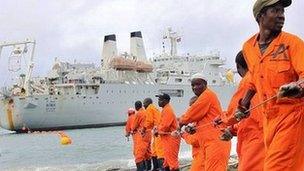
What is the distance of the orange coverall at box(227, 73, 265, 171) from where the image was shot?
5.49 meters

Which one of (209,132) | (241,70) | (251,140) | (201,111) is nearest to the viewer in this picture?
(251,140)

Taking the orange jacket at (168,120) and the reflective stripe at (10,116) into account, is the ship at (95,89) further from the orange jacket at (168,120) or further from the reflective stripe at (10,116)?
the orange jacket at (168,120)

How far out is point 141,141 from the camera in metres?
13.4

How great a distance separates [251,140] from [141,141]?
771 centimetres

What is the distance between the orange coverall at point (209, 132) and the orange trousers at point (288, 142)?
2.89 metres

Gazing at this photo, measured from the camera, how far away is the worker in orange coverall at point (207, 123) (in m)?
7.04

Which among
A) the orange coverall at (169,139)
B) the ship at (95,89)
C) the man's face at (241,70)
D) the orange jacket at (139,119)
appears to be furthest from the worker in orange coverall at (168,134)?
the ship at (95,89)

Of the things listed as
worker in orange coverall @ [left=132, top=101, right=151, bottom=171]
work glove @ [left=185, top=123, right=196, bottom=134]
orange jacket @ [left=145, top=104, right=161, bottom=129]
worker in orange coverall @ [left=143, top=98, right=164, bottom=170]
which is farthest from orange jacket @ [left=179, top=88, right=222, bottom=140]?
worker in orange coverall @ [left=132, top=101, right=151, bottom=171]

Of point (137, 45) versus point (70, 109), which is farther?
point (137, 45)

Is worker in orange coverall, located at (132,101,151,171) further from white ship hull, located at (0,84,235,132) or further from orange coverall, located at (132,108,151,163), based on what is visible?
white ship hull, located at (0,84,235,132)

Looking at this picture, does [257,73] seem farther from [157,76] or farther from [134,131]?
[157,76]

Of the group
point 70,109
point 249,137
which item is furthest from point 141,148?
point 70,109

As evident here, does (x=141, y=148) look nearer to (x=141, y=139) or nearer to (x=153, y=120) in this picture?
(x=141, y=139)

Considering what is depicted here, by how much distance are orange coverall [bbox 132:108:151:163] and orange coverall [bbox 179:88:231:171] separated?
590cm
